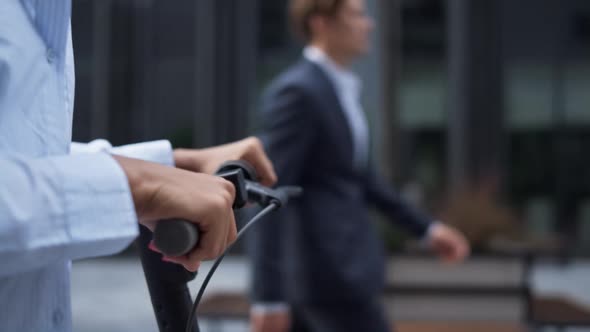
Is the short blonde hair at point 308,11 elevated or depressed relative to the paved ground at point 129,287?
elevated

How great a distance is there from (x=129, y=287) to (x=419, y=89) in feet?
20.9

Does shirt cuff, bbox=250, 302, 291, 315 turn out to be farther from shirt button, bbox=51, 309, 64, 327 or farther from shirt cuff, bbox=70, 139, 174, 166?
shirt button, bbox=51, 309, 64, 327

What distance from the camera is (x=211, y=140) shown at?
15555 mm

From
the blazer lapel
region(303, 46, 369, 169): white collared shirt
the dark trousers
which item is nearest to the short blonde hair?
region(303, 46, 369, 169): white collared shirt

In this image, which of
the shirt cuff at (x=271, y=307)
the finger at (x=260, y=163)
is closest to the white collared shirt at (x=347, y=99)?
the shirt cuff at (x=271, y=307)

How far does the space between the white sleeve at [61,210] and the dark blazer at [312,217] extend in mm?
1943

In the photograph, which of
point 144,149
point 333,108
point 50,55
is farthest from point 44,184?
point 333,108

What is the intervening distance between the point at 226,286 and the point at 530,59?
22.5 ft

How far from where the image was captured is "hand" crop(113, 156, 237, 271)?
Answer: 3.04ft

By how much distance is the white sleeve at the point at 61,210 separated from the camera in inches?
32.7

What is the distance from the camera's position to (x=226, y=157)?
1409 mm

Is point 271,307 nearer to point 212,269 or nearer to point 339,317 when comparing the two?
point 339,317

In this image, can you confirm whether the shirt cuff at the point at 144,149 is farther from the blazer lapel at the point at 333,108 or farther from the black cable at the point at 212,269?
the blazer lapel at the point at 333,108

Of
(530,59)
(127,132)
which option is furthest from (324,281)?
(127,132)
